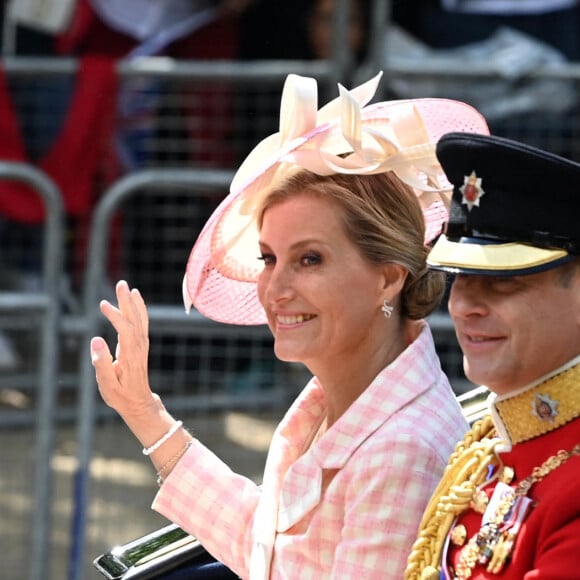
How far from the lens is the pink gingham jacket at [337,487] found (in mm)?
2246

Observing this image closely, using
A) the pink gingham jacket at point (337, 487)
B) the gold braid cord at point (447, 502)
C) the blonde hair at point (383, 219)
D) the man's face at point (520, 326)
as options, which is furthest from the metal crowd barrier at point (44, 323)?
the man's face at point (520, 326)

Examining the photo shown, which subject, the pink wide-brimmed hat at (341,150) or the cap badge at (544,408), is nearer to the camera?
the cap badge at (544,408)

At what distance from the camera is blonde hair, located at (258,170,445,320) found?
244 cm

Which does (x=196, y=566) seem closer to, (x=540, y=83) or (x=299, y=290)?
(x=299, y=290)

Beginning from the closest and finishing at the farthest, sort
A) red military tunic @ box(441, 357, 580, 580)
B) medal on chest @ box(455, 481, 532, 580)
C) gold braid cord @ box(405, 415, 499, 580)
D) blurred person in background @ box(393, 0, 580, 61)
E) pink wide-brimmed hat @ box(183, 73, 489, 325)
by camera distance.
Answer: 1. red military tunic @ box(441, 357, 580, 580)
2. medal on chest @ box(455, 481, 532, 580)
3. gold braid cord @ box(405, 415, 499, 580)
4. pink wide-brimmed hat @ box(183, 73, 489, 325)
5. blurred person in background @ box(393, 0, 580, 61)

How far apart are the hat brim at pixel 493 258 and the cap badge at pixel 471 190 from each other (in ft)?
0.17

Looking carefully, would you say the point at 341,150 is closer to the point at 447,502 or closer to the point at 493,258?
the point at 493,258

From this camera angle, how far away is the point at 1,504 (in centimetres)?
568

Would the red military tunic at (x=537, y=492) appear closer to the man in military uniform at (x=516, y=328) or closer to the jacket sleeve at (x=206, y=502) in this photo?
the man in military uniform at (x=516, y=328)

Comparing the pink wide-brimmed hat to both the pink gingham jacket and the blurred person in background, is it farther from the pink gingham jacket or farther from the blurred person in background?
the blurred person in background

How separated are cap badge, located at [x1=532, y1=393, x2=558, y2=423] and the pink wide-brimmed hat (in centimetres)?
52

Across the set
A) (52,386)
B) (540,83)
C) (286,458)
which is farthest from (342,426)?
(540,83)

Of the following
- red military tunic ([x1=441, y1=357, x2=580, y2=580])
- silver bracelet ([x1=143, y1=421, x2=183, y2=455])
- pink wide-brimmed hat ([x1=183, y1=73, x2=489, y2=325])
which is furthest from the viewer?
silver bracelet ([x1=143, y1=421, x2=183, y2=455])

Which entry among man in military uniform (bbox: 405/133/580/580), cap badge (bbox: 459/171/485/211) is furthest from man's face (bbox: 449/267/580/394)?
cap badge (bbox: 459/171/485/211)
